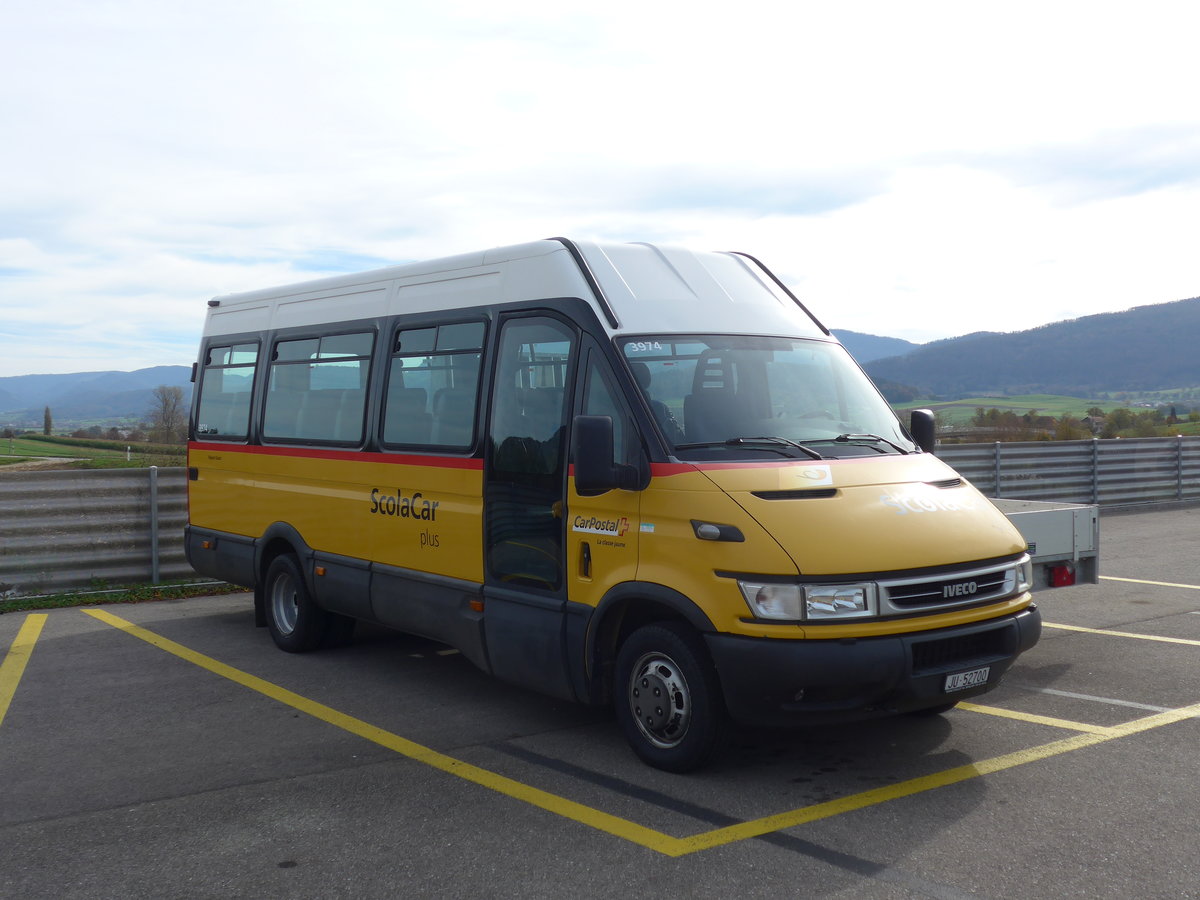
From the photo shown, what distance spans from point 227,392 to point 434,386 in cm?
348

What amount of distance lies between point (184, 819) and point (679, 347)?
3.36 m

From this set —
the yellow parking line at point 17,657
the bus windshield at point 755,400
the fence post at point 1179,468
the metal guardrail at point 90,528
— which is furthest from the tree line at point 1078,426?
the yellow parking line at point 17,657

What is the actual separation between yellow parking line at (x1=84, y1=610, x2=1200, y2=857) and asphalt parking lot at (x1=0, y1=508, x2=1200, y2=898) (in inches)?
0.7

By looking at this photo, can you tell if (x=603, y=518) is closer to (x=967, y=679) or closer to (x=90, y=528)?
(x=967, y=679)

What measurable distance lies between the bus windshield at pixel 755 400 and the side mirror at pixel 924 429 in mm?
486

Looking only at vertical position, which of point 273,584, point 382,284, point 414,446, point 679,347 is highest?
point 382,284

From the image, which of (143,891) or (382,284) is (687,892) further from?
(382,284)

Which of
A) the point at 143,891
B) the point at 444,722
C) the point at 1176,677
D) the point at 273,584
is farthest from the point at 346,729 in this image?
the point at 1176,677

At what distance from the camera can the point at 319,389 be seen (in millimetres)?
8492

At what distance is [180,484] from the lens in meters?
12.1

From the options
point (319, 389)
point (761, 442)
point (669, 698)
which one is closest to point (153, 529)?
point (319, 389)

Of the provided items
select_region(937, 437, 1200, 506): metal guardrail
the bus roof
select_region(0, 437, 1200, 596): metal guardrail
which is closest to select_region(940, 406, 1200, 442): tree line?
select_region(937, 437, 1200, 506): metal guardrail

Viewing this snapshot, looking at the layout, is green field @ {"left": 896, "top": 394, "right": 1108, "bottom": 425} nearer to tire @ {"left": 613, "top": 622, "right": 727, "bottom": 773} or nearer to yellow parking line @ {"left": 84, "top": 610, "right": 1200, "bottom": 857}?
yellow parking line @ {"left": 84, "top": 610, "right": 1200, "bottom": 857}

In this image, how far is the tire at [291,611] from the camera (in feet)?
27.6
